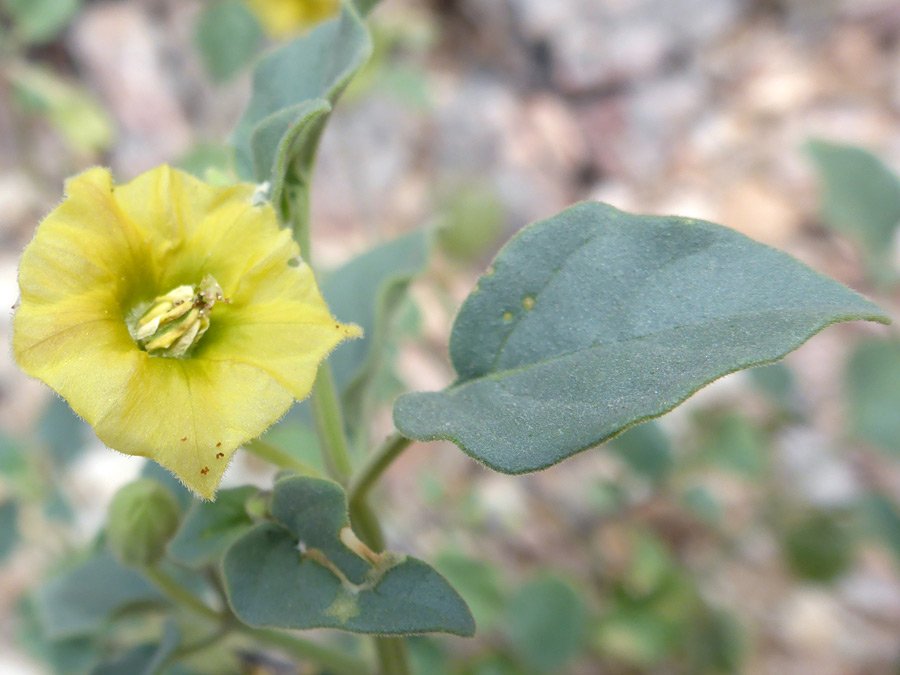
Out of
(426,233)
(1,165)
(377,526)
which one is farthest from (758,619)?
(1,165)

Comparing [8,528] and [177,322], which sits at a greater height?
[177,322]

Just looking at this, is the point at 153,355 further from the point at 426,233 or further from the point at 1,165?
the point at 1,165

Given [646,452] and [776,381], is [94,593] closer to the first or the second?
[646,452]

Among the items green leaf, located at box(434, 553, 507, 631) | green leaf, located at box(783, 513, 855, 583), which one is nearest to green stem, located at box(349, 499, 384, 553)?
green leaf, located at box(434, 553, 507, 631)

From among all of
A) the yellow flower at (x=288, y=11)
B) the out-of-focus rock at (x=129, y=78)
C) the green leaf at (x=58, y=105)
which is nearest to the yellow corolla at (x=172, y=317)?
the green leaf at (x=58, y=105)

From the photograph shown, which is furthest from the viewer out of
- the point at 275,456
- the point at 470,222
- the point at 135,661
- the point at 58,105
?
the point at 470,222

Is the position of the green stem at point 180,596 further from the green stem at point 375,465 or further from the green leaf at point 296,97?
the green leaf at point 296,97

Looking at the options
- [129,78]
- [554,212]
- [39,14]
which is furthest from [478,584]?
[129,78]

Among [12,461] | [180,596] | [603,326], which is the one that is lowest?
[12,461]
